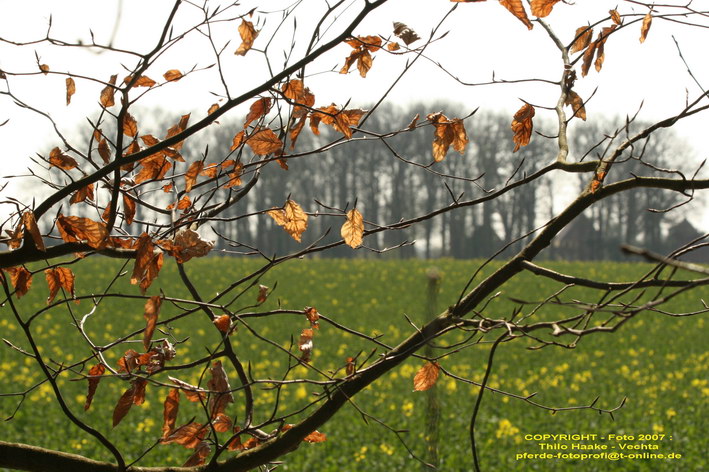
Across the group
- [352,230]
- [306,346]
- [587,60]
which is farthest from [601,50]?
[306,346]

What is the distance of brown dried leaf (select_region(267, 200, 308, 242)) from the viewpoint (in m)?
1.46

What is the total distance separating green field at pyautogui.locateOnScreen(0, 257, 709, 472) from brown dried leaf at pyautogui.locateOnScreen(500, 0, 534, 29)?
55.2 inches

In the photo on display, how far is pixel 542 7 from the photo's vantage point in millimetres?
1355

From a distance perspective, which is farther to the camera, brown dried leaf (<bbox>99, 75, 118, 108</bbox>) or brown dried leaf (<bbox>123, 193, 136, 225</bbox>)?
brown dried leaf (<bbox>99, 75, 118, 108</bbox>)

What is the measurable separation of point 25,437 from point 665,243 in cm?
4913

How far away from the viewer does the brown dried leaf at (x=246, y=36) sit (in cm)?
143

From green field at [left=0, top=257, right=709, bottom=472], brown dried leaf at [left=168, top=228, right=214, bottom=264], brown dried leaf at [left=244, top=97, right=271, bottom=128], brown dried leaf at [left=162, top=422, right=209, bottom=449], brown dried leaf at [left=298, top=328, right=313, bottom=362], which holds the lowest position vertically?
green field at [left=0, top=257, right=709, bottom=472]

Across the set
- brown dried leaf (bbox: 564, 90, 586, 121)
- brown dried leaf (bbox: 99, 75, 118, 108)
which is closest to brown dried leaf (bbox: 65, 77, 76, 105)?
brown dried leaf (bbox: 99, 75, 118, 108)

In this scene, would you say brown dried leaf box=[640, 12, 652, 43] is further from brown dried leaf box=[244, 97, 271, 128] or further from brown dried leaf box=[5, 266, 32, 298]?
brown dried leaf box=[5, 266, 32, 298]

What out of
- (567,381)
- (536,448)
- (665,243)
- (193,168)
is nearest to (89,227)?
(193,168)

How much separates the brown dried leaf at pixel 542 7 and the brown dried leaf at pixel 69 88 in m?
1.00

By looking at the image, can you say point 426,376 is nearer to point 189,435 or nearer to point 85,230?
point 189,435

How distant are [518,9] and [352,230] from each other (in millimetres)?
569

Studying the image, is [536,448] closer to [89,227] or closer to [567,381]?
[567,381]
